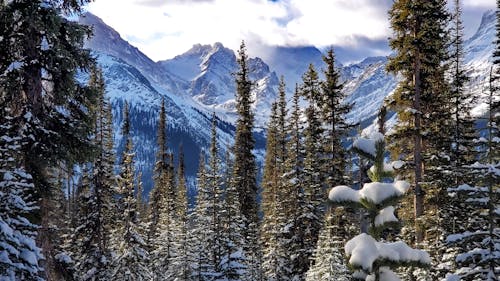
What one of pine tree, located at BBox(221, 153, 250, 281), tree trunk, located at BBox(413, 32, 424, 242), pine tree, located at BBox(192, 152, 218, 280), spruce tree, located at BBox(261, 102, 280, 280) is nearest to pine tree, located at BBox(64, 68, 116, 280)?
pine tree, located at BBox(192, 152, 218, 280)

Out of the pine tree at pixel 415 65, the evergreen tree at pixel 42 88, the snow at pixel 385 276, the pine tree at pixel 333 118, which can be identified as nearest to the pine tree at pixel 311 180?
the pine tree at pixel 333 118

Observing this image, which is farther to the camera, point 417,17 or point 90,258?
point 90,258

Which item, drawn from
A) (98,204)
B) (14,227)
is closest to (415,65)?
(14,227)

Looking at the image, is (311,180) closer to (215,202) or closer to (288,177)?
(288,177)

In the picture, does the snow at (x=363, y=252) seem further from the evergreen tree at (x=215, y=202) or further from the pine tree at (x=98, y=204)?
the evergreen tree at (x=215, y=202)

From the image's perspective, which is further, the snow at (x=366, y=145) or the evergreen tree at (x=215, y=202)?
the evergreen tree at (x=215, y=202)

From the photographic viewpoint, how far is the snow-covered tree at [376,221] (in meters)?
6.33

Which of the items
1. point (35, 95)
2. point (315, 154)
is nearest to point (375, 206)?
point (35, 95)

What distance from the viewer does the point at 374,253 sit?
20.7ft

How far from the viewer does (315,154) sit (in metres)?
34.4

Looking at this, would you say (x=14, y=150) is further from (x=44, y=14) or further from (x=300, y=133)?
(x=300, y=133)

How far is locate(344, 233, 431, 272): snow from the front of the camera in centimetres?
623

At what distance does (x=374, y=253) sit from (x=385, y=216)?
61 cm

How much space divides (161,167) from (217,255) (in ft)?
67.0
